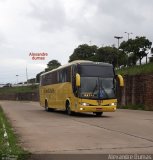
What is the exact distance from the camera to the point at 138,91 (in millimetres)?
40188

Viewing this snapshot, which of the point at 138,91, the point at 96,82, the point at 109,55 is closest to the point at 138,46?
the point at 109,55

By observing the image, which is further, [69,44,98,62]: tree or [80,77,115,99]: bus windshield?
[69,44,98,62]: tree

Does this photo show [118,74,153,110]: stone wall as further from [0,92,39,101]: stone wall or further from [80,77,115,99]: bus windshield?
[0,92,39,101]: stone wall

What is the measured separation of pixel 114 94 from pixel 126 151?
49.6ft

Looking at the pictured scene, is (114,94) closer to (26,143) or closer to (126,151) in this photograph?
(26,143)

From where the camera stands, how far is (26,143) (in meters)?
13.7

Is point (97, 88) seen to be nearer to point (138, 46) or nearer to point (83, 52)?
point (138, 46)

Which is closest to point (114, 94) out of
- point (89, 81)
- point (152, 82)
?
point (89, 81)

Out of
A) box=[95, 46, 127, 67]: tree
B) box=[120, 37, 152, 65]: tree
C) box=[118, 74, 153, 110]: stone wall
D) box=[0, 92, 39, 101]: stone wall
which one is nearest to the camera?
box=[118, 74, 153, 110]: stone wall

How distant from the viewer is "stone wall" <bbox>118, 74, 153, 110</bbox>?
124ft

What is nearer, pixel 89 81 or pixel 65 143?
pixel 65 143

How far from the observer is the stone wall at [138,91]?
37656 millimetres

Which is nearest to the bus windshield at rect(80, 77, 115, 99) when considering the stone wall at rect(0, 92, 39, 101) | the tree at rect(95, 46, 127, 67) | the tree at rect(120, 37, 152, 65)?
the tree at rect(120, 37, 152, 65)

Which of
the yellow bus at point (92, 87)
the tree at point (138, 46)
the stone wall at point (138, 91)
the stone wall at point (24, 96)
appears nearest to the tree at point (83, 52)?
the stone wall at point (24, 96)
